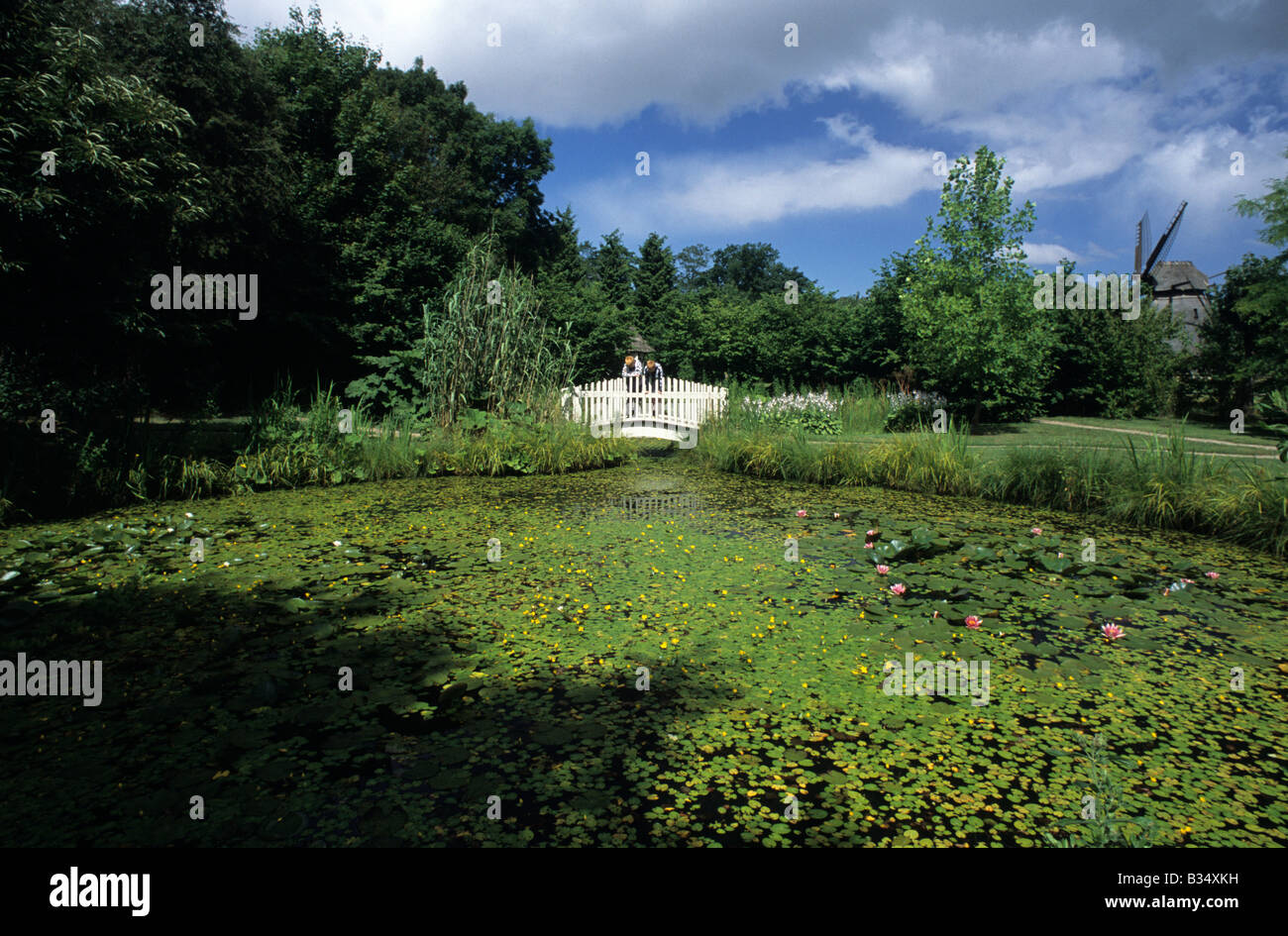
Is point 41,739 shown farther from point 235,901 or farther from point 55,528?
point 55,528

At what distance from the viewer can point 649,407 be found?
45.1 ft

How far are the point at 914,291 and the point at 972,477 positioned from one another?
242 inches

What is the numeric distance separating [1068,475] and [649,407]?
7.83 meters

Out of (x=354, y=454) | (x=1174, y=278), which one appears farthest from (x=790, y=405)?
(x=1174, y=278)

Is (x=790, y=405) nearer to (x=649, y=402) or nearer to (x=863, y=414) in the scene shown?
(x=863, y=414)

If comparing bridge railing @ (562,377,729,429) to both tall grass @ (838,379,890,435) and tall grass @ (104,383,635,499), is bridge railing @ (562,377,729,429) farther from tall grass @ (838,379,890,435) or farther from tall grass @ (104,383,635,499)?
tall grass @ (838,379,890,435)

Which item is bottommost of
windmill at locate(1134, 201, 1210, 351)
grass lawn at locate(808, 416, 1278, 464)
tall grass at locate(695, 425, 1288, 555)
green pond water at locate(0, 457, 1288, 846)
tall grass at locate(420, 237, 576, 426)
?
green pond water at locate(0, 457, 1288, 846)

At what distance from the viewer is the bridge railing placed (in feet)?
40.7

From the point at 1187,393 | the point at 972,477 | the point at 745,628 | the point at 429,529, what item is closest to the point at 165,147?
the point at 429,529

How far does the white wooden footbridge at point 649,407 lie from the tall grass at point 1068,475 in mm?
1932

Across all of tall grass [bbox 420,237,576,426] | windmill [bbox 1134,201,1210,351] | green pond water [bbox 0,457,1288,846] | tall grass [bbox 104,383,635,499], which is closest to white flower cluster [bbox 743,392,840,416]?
tall grass [bbox 104,383,635,499]

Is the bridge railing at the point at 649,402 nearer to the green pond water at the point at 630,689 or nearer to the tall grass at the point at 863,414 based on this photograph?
the tall grass at the point at 863,414

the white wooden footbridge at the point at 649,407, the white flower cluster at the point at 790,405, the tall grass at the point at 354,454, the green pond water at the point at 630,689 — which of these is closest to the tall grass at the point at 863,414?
the white flower cluster at the point at 790,405

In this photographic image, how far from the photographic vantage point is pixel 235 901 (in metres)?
1.73
